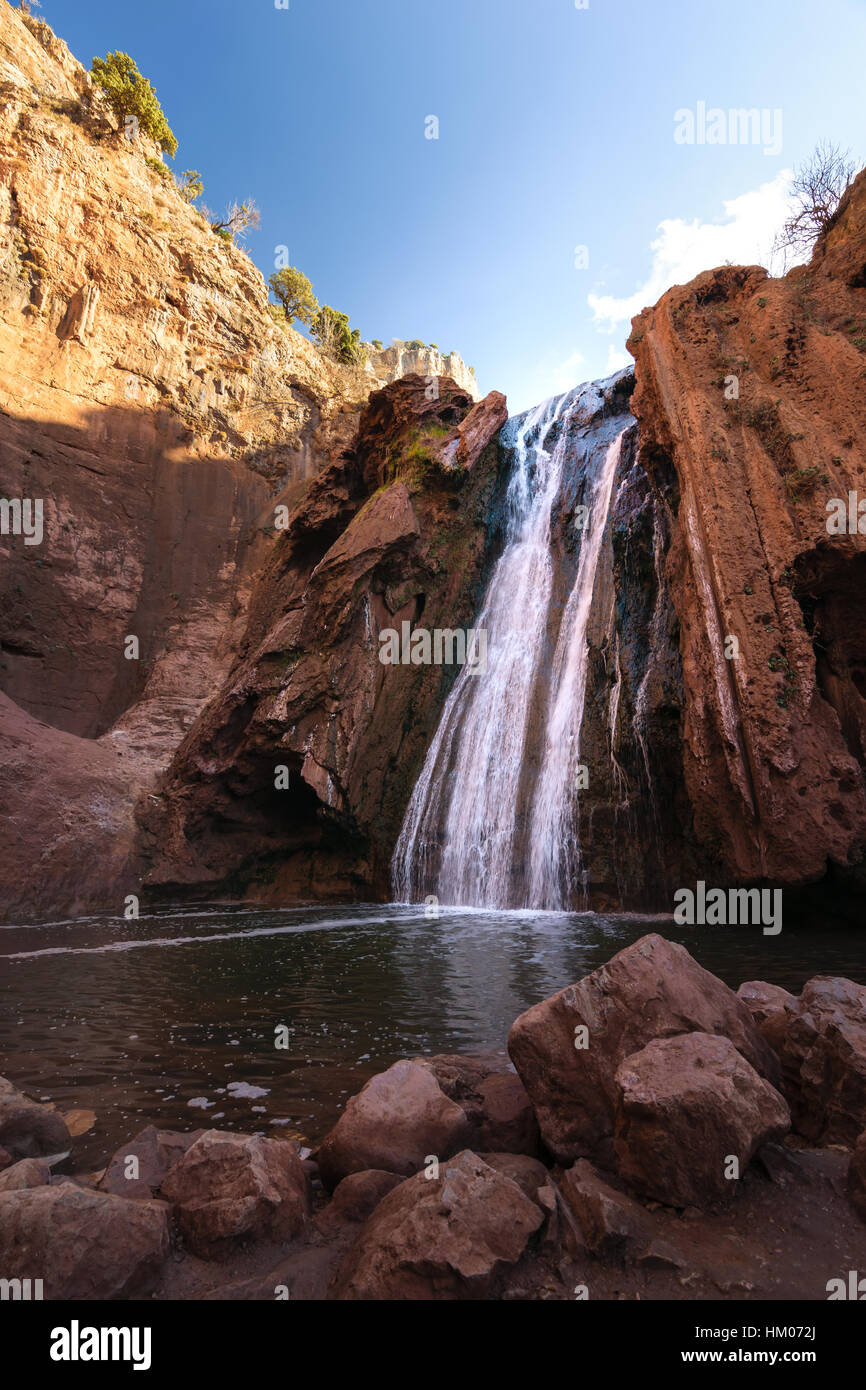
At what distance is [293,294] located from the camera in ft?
116

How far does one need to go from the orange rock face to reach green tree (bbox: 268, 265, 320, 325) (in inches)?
1124

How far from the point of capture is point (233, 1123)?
4.08 metres

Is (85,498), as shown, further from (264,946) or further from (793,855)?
(793,855)

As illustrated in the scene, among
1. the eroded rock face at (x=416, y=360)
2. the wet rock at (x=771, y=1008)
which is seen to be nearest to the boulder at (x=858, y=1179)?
the wet rock at (x=771, y=1008)

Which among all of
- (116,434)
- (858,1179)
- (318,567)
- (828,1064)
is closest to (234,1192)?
(858,1179)

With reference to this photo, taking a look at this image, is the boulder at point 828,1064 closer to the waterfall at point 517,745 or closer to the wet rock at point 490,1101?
the wet rock at point 490,1101

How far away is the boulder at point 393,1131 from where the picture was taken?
10.9ft

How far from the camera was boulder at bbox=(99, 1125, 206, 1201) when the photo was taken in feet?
10.4

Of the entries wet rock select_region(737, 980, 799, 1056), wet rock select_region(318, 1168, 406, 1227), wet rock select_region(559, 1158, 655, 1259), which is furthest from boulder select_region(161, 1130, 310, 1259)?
wet rock select_region(737, 980, 799, 1056)

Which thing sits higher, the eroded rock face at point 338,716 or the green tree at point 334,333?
the green tree at point 334,333

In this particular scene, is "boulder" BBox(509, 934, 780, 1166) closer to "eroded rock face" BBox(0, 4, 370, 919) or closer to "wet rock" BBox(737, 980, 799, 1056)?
"wet rock" BBox(737, 980, 799, 1056)

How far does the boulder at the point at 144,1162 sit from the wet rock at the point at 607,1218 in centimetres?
184
